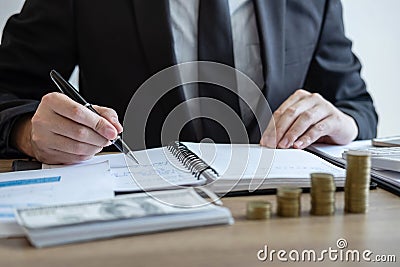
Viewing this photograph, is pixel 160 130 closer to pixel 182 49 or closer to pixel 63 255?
pixel 182 49

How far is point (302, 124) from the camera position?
1.05m

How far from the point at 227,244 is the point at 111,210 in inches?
4.6

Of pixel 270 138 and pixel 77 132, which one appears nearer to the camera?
pixel 77 132

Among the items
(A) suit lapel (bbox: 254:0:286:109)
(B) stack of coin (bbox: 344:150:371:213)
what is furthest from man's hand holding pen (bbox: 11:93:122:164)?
(A) suit lapel (bbox: 254:0:286:109)

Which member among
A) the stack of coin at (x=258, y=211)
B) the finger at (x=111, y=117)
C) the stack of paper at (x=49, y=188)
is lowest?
the stack of coin at (x=258, y=211)

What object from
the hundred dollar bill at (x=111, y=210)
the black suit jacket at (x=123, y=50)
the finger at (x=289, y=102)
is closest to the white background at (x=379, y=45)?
the black suit jacket at (x=123, y=50)

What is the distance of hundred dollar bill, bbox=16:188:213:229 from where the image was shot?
1.96 feet

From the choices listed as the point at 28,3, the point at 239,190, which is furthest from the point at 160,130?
the point at 239,190

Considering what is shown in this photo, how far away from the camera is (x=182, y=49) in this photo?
126 cm

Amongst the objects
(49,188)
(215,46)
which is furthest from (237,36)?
(49,188)

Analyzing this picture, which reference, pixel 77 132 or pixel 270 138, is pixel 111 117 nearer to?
pixel 77 132

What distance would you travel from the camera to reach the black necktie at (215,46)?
48.0 inches

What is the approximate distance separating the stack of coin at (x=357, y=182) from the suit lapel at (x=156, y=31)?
0.59m

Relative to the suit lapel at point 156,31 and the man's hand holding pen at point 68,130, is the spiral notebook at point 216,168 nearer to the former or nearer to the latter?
the man's hand holding pen at point 68,130
